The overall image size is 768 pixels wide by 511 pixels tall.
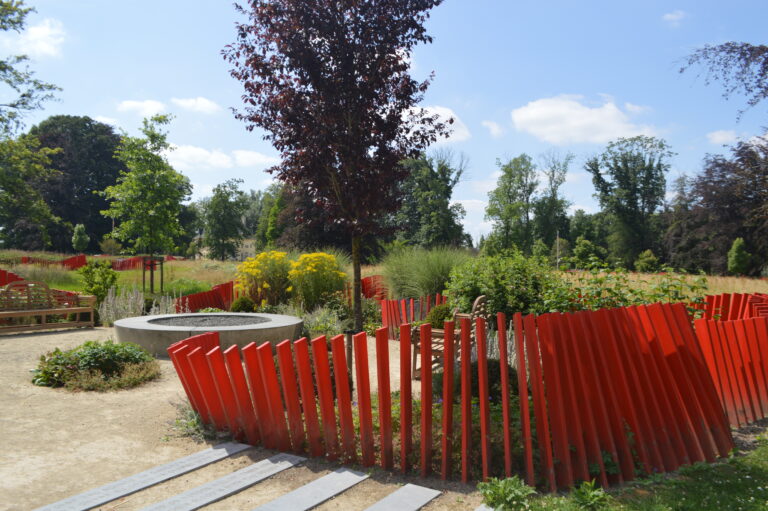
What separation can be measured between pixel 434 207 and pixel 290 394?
1663 inches

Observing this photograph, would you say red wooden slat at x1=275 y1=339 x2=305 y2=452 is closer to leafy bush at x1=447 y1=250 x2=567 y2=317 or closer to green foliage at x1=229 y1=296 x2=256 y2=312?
leafy bush at x1=447 y1=250 x2=567 y2=317

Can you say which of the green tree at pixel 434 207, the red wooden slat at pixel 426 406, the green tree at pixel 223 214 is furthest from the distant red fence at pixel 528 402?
the green tree at pixel 223 214

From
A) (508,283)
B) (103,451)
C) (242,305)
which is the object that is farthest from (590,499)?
(242,305)

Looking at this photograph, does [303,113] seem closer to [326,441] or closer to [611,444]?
[326,441]

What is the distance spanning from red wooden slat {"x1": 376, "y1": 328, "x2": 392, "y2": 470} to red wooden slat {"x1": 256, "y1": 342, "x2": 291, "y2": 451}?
2.67 ft

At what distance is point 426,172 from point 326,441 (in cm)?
4314

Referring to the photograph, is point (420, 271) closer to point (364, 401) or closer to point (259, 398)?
point (259, 398)

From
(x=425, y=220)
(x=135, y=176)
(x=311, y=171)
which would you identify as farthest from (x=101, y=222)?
(x=311, y=171)

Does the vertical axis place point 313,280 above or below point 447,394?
above

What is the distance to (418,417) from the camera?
180 inches

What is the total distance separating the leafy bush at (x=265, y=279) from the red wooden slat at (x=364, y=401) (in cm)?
925

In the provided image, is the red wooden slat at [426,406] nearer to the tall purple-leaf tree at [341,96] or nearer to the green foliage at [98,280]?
the tall purple-leaf tree at [341,96]

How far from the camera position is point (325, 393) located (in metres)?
3.72

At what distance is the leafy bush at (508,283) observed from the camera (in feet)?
25.5
